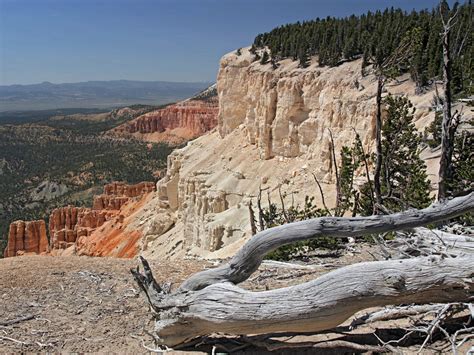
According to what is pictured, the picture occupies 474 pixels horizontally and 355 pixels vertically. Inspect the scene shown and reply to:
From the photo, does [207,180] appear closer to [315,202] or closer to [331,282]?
[315,202]

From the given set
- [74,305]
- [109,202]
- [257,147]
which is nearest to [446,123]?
[74,305]

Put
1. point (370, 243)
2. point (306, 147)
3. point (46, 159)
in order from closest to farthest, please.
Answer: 1. point (370, 243)
2. point (306, 147)
3. point (46, 159)

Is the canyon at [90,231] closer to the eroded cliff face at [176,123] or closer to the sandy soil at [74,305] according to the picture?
the sandy soil at [74,305]

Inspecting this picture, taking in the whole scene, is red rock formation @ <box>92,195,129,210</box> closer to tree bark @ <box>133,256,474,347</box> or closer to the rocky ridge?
the rocky ridge

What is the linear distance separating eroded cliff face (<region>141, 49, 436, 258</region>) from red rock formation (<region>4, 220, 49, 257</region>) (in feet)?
45.1

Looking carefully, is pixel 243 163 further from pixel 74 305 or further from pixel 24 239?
pixel 74 305

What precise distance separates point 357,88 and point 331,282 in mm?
23235

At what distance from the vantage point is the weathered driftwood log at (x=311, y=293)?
4273 mm

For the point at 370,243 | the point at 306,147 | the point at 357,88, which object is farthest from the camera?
the point at 306,147

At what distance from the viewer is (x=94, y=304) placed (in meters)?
6.12

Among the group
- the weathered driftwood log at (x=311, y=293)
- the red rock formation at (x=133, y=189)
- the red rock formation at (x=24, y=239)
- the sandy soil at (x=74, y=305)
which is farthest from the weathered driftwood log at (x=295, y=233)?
the red rock formation at (x=133, y=189)

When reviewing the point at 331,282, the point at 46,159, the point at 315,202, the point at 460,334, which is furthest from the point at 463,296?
the point at 46,159

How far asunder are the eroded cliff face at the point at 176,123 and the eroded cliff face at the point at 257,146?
267 ft

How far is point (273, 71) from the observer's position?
35875 millimetres
